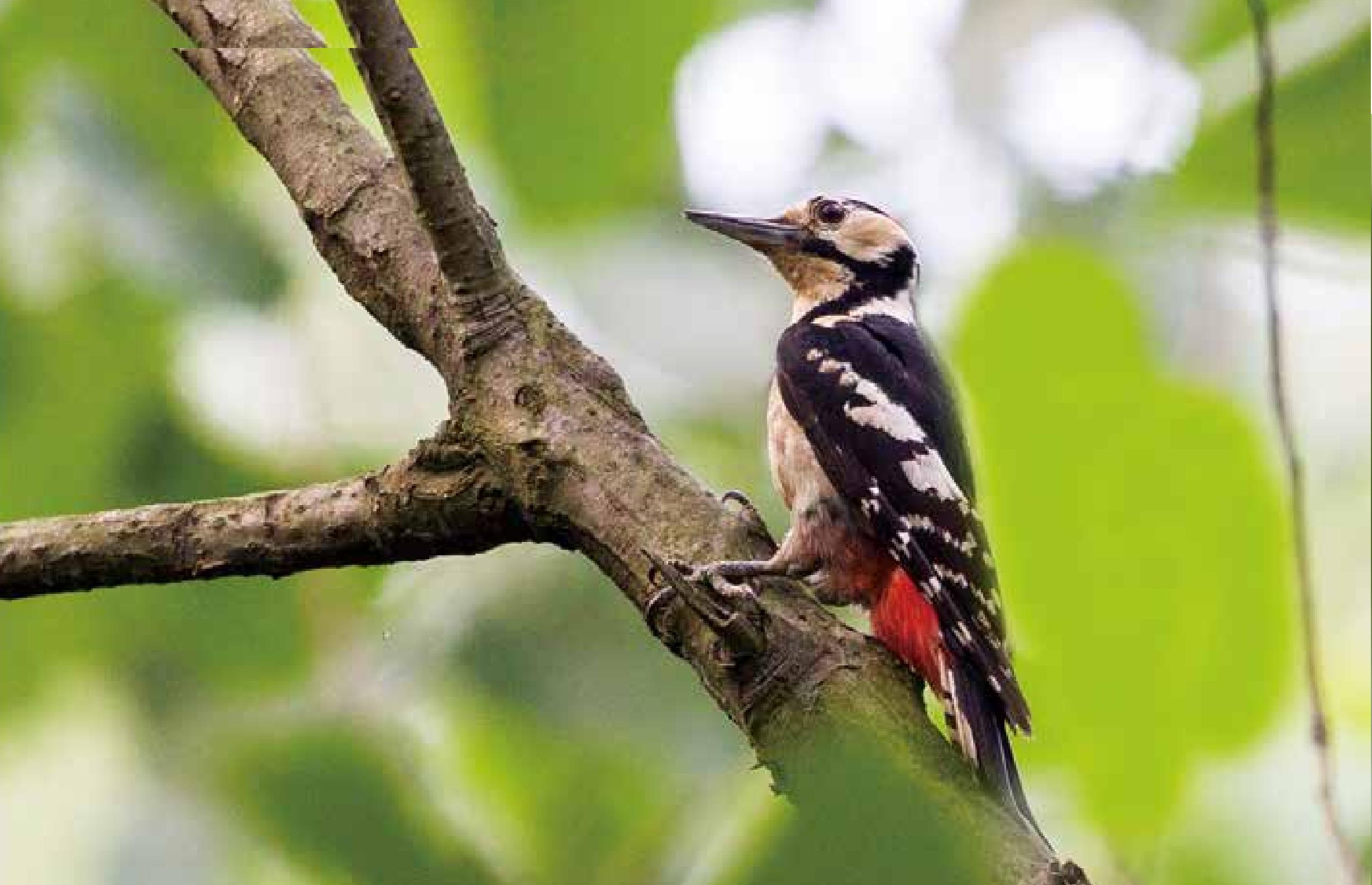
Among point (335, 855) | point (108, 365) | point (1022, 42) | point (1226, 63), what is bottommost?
point (335, 855)

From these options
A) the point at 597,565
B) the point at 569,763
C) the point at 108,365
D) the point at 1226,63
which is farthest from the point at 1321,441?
the point at 569,763

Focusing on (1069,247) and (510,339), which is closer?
(1069,247)

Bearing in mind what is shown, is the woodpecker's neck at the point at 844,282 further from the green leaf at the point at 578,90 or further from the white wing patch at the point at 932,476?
the green leaf at the point at 578,90

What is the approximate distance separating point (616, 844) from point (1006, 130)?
1993 millimetres

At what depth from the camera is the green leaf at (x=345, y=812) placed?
462 mm

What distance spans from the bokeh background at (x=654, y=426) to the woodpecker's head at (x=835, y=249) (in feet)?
3.26

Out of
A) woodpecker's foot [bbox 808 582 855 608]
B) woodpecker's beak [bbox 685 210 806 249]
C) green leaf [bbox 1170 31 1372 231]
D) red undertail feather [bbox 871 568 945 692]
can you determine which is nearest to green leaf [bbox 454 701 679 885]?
green leaf [bbox 1170 31 1372 231]

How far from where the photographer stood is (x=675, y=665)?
Answer: 1420mm

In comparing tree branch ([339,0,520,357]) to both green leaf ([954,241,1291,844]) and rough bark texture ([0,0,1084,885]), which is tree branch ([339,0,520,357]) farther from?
green leaf ([954,241,1291,844])

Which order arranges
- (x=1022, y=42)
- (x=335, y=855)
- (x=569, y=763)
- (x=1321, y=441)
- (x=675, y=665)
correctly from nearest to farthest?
1. (x=335, y=855)
2. (x=569, y=763)
3. (x=675, y=665)
4. (x=1321, y=441)
5. (x=1022, y=42)

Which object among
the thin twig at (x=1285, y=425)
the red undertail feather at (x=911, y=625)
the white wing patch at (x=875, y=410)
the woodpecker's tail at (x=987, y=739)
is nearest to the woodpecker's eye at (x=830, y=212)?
the white wing patch at (x=875, y=410)

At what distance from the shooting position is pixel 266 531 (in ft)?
5.50

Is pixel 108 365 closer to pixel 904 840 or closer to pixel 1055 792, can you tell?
pixel 1055 792

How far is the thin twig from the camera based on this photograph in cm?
77
